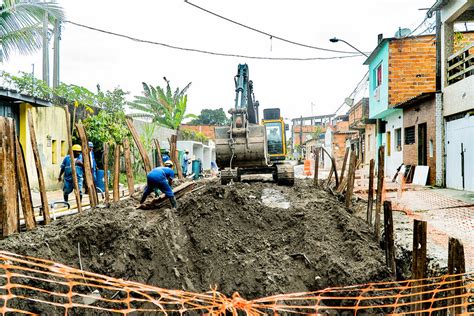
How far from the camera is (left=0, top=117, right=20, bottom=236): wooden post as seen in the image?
5701 millimetres

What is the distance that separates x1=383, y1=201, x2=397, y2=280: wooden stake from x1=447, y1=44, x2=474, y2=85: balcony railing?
26.3 feet

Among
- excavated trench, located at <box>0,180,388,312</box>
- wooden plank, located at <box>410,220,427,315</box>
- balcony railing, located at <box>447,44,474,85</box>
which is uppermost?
balcony railing, located at <box>447,44,474,85</box>

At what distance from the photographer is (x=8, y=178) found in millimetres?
5824

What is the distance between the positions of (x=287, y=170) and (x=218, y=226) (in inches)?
226

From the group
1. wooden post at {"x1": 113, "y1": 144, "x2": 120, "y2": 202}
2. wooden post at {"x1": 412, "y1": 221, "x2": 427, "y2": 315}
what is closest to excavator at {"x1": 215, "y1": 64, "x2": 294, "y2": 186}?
wooden post at {"x1": 113, "y1": 144, "x2": 120, "y2": 202}

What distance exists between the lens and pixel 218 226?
8703mm

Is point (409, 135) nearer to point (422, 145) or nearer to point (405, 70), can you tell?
point (422, 145)

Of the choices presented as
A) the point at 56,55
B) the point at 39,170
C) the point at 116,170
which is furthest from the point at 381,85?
the point at 39,170

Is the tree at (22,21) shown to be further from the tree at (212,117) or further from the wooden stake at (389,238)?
A: the tree at (212,117)

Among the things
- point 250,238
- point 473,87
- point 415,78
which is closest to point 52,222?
point 250,238

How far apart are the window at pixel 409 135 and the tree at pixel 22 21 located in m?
12.9

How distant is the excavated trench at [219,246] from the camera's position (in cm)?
658

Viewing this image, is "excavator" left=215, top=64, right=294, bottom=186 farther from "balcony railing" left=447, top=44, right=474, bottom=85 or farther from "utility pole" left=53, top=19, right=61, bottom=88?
"utility pole" left=53, top=19, right=61, bottom=88

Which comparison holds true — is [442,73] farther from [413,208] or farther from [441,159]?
[413,208]
